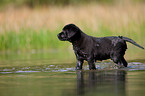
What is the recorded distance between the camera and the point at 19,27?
2003 centimetres

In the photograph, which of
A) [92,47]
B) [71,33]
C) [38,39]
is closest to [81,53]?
[92,47]

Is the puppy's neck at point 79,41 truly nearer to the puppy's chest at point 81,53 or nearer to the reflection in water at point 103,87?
the puppy's chest at point 81,53

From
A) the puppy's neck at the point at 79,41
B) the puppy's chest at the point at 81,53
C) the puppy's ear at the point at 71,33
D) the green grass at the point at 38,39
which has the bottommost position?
the puppy's chest at the point at 81,53

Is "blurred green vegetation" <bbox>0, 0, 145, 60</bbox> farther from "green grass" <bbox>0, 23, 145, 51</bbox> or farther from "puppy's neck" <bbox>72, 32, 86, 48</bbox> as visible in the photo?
"puppy's neck" <bbox>72, 32, 86, 48</bbox>

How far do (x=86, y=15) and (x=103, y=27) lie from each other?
6.06ft

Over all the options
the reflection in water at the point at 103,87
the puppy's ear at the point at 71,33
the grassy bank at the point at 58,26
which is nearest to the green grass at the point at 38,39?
the grassy bank at the point at 58,26

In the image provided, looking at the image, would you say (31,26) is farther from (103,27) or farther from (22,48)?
(103,27)

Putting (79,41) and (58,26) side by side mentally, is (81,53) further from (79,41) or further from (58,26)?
(58,26)

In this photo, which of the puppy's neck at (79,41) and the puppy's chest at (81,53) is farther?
the puppy's neck at (79,41)

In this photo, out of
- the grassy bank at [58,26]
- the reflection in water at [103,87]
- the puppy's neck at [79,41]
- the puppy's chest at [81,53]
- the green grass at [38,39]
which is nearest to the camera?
the reflection in water at [103,87]

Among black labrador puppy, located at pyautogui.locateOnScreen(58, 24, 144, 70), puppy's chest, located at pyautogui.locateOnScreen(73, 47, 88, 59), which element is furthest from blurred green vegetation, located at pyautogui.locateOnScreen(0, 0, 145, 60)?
puppy's chest, located at pyautogui.locateOnScreen(73, 47, 88, 59)

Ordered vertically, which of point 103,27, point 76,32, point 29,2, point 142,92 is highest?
point 29,2

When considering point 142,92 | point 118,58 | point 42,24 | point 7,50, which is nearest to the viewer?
point 142,92

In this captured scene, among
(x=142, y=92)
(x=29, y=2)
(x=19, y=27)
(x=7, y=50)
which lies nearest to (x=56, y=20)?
(x=19, y=27)
